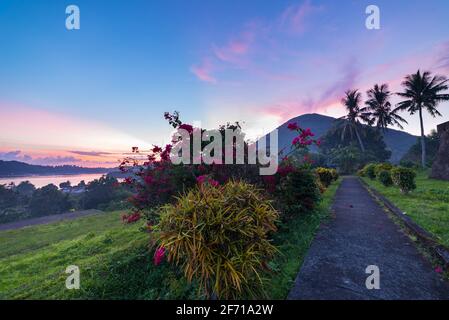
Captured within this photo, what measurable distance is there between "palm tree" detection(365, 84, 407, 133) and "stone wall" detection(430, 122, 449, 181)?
72.1 ft

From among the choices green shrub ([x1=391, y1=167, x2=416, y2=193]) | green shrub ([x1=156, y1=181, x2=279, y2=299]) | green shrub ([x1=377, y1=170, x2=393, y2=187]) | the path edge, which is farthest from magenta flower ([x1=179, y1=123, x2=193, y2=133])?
green shrub ([x1=377, y1=170, x2=393, y2=187])

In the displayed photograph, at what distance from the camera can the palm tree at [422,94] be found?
93.9 feet

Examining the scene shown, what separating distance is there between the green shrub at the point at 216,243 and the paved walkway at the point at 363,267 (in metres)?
0.70

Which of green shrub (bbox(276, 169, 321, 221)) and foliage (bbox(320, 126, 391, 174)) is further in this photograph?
foliage (bbox(320, 126, 391, 174))

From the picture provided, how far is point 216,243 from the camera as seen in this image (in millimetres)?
2588

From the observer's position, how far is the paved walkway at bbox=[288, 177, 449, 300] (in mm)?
2773

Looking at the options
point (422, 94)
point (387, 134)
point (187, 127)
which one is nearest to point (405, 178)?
point (187, 127)

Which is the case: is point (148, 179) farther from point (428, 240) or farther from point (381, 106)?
point (381, 106)

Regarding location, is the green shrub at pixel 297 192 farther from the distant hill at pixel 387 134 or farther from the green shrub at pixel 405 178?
the distant hill at pixel 387 134

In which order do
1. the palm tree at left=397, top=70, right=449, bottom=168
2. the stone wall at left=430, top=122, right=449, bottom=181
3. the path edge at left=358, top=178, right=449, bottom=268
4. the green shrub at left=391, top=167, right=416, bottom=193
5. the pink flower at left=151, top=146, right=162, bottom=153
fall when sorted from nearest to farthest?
the path edge at left=358, top=178, right=449, bottom=268, the pink flower at left=151, top=146, right=162, bottom=153, the green shrub at left=391, top=167, right=416, bottom=193, the stone wall at left=430, top=122, right=449, bottom=181, the palm tree at left=397, top=70, right=449, bottom=168

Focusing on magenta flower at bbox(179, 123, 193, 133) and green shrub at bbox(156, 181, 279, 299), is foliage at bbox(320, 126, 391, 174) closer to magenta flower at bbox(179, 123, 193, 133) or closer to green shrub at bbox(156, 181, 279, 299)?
magenta flower at bbox(179, 123, 193, 133)

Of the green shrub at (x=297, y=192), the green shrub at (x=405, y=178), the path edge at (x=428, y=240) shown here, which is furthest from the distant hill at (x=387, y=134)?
the path edge at (x=428, y=240)
